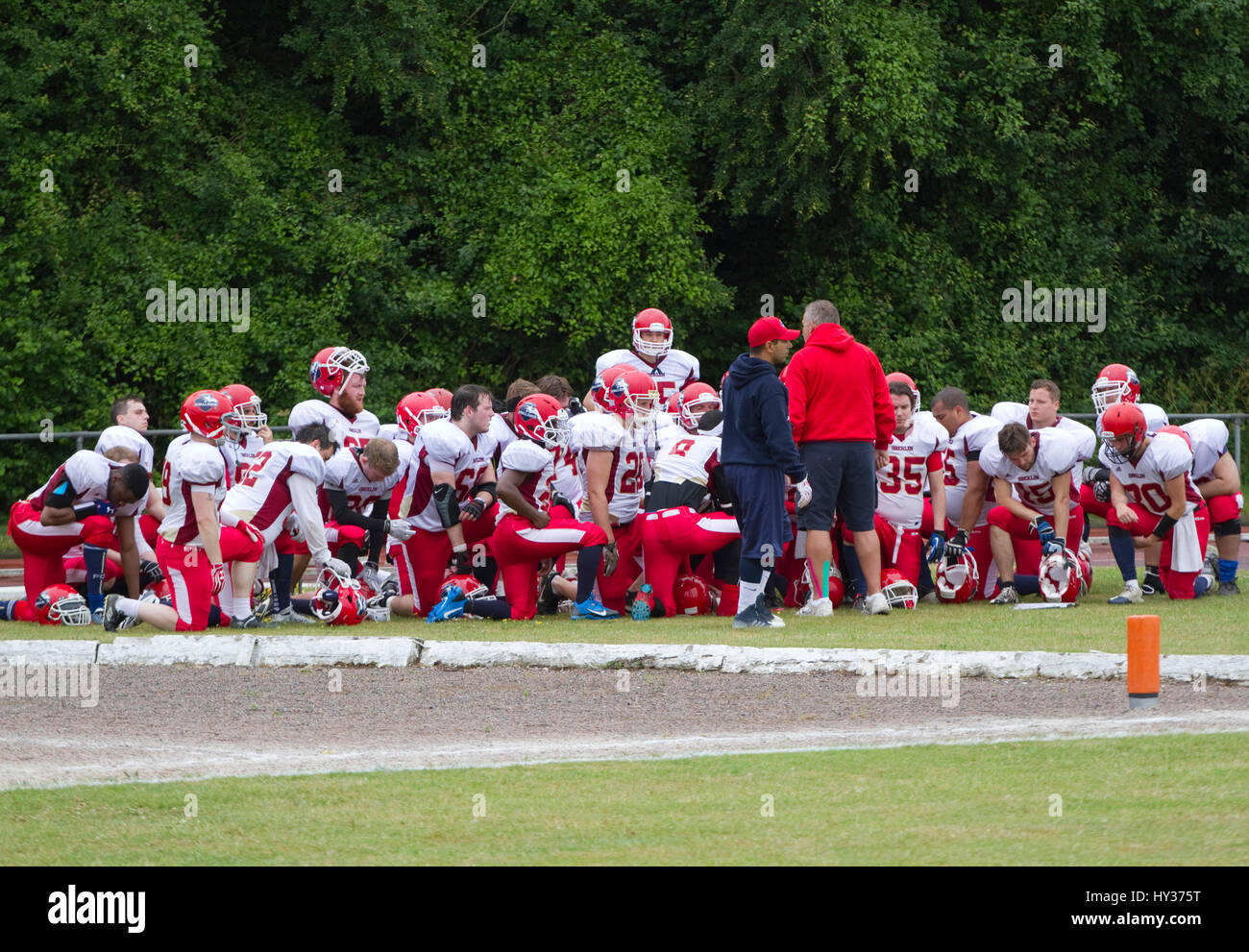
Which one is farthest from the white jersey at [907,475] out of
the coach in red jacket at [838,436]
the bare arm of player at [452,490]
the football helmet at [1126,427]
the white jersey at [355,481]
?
the white jersey at [355,481]

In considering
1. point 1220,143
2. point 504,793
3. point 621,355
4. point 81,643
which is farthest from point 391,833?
point 1220,143

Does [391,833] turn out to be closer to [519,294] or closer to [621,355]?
[621,355]

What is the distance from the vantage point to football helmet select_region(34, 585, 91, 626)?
575 inches

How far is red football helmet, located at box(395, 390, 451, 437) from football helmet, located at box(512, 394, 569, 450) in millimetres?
1360

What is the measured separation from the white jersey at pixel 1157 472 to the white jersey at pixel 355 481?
585 centimetres

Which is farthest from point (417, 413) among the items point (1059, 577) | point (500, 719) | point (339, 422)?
point (500, 719)

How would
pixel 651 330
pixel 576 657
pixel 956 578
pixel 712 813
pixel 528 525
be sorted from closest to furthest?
1. pixel 712 813
2. pixel 576 657
3. pixel 528 525
4. pixel 956 578
5. pixel 651 330

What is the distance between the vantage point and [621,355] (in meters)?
16.8

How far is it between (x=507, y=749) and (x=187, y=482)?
218 inches

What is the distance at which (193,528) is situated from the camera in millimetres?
13469

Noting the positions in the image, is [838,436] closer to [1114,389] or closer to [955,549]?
[955,549]

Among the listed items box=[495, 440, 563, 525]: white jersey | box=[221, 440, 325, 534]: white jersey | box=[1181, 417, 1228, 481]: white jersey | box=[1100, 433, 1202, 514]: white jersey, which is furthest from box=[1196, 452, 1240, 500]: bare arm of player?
box=[221, 440, 325, 534]: white jersey

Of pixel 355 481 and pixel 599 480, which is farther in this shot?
pixel 355 481

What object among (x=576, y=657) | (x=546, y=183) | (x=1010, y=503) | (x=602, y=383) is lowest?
(x=576, y=657)
